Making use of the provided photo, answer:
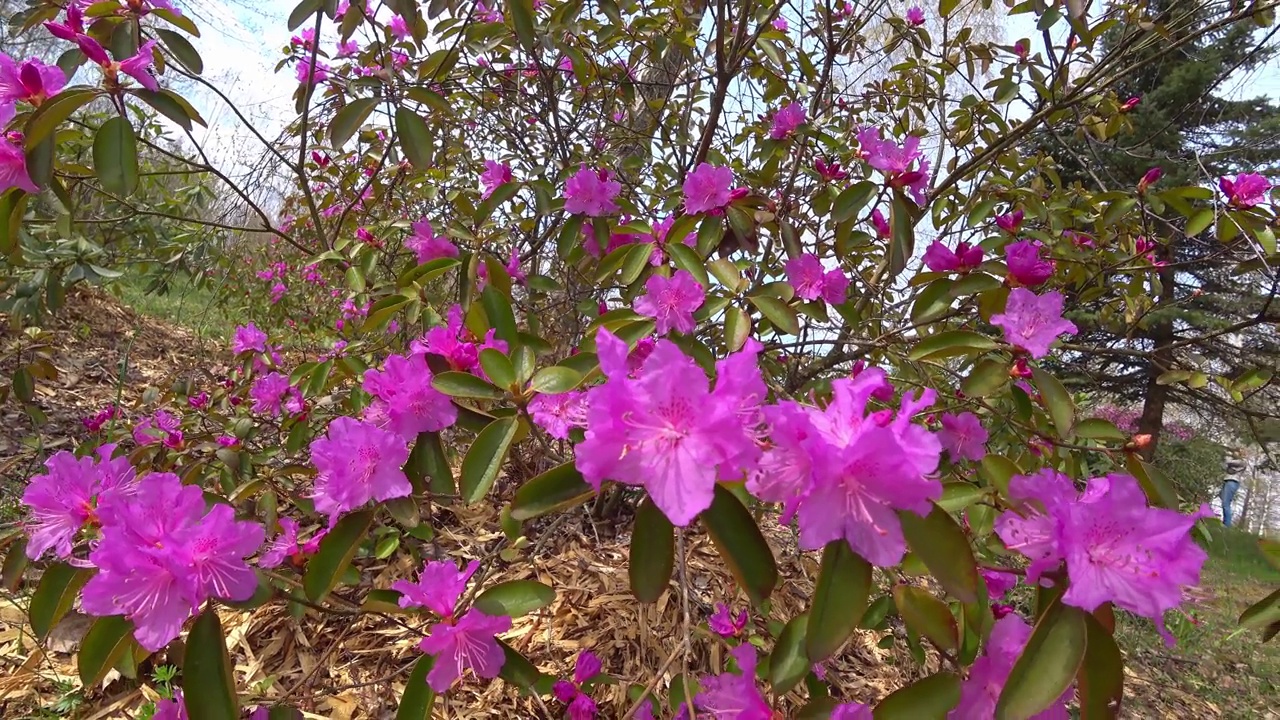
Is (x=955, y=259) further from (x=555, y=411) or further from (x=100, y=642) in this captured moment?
(x=100, y=642)

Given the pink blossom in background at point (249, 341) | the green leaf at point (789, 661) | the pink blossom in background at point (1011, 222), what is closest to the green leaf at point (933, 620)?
the green leaf at point (789, 661)

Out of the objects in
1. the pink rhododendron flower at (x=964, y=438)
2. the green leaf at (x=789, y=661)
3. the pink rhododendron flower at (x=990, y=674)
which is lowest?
the green leaf at (x=789, y=661)

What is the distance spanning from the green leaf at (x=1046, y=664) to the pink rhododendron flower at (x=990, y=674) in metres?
0.14

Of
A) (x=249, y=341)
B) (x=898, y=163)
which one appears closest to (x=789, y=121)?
(x=898, y=163)

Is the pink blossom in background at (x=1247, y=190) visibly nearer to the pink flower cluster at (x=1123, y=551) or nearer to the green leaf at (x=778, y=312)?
the green leaf at (x=778, y=312)

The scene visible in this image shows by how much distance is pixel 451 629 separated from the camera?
911 mm

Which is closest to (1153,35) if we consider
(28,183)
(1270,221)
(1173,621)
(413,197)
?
(1270,221)

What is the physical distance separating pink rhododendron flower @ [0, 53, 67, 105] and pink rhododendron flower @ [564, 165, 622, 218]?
3.15 ft

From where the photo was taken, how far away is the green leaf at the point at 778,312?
121cm

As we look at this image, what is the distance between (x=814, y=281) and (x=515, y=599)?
1025mm

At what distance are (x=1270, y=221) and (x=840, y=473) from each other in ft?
5.91

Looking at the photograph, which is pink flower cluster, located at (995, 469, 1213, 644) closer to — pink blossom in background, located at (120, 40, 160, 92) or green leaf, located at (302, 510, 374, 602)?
green leaf, located at (302, 510, 374, 602)

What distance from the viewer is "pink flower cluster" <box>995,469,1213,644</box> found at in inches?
25.3

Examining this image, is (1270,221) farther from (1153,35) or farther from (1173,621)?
(1173,621)
